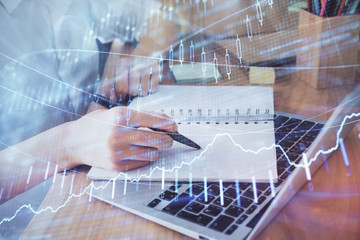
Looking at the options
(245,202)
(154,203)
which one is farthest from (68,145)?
(245,202)

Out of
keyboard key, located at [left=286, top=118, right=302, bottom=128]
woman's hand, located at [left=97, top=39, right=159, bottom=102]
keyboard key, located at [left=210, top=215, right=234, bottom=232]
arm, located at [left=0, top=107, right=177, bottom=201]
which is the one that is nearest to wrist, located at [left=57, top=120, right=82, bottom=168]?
arm, located at [left=0, top=107, right=177, bottom=201]

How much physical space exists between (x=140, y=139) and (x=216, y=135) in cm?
13

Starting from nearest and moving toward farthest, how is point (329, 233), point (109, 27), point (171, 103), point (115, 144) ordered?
point (329, 233)
point (115, 144)
point (171, 103)
point (109, 27)

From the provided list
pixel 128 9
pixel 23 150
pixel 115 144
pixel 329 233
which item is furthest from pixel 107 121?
pixel 128 9

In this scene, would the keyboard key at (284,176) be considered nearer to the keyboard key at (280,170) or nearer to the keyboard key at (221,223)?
the keyboard key at (280,170)

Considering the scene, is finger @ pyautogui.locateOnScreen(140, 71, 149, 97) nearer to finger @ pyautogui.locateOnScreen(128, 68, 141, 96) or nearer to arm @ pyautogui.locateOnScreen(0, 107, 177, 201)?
finger @ pyautogui.locateOnScreen(128, 68, 141, 96)

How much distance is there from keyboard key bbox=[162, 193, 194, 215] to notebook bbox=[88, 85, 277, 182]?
4 cm

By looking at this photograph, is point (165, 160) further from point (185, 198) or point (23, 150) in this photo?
point (23, 150)

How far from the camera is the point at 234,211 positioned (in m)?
0.34

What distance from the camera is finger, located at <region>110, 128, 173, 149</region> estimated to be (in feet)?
1.47

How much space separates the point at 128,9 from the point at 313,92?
20.4 inches

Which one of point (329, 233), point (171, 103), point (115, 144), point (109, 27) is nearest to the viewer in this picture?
point (329, 233)

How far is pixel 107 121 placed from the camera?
1.52 feet

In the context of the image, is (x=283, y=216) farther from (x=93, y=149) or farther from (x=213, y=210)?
(x=93, y=149)
